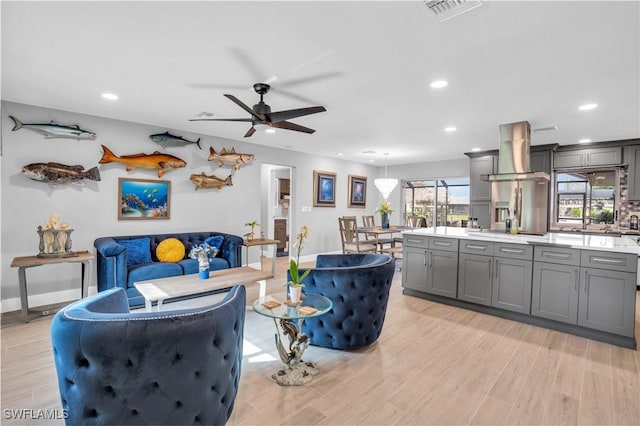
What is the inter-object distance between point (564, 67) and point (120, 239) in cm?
522

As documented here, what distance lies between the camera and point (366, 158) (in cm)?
761

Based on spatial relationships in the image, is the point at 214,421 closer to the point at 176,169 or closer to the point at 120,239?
the point at 120,239

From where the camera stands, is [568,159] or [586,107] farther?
[568,159]

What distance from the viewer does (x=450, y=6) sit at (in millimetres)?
1825

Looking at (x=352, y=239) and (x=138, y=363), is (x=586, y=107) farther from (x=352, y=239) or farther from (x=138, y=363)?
(x=138, y=363)

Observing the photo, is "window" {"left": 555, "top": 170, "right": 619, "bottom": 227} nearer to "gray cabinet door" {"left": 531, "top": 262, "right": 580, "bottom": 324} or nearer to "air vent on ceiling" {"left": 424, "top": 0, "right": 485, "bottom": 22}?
"gray cabinet door" {"left": 531, "top": 262, "right": 580, "bottom": 324}

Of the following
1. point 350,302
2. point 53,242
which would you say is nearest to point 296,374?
point 350,302

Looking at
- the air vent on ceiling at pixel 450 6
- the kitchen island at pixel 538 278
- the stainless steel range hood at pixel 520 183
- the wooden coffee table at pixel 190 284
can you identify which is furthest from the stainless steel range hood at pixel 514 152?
the wooden coffee table at pixel 190 284

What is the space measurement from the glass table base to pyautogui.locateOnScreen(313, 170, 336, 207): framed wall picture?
498 cm

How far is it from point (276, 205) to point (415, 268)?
450cm

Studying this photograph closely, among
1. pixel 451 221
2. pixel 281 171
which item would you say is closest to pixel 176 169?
pixel 281 171

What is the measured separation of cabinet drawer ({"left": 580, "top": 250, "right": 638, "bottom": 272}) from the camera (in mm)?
2850

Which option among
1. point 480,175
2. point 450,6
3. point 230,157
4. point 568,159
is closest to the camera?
point 450,6

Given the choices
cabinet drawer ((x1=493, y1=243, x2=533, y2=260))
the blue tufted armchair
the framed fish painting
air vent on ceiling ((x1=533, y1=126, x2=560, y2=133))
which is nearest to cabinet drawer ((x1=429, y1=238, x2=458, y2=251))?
cabinet drawer ((x1=493, y1=243, x2=533, y2=260))
